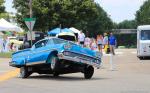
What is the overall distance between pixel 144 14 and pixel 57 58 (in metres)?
118

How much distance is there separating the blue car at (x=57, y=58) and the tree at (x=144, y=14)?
105 m

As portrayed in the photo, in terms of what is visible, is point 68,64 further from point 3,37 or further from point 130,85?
point 3,37

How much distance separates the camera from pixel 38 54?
22344 mm

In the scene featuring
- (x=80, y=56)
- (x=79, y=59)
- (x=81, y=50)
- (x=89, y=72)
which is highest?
(x=81, y=50)

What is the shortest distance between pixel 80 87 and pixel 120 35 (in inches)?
6454

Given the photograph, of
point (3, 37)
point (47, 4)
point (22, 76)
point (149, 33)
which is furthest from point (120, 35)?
point (22, 76)

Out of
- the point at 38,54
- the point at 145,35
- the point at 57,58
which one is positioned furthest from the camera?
the point at 145,35

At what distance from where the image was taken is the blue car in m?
21.4

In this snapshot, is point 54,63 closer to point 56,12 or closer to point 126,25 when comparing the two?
point 56,12

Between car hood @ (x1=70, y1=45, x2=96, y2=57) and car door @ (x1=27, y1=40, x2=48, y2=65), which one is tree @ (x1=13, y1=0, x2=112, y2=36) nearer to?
car door @ (x1=27, y1=40, x2=48, y2=65)

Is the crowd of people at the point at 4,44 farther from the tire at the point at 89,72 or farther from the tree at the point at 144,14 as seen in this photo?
the tree at the point at 144,14

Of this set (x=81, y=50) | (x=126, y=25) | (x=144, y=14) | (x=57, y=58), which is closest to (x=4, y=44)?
(x=81, y=50)

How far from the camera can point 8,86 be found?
62.6 ft

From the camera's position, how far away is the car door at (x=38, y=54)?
22062mm
